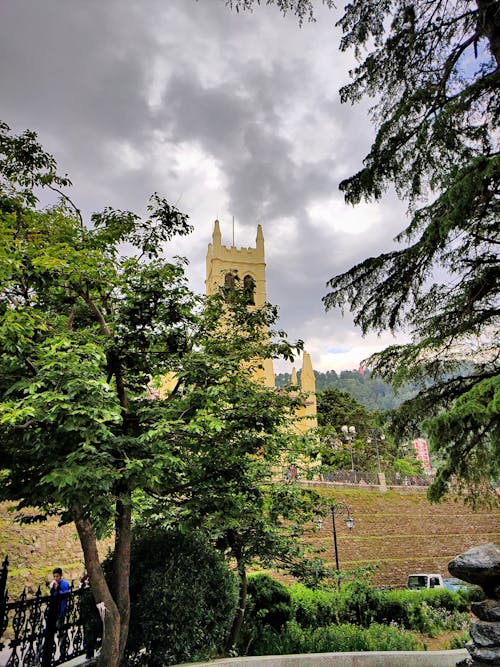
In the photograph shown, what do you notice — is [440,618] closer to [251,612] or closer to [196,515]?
[251,612]

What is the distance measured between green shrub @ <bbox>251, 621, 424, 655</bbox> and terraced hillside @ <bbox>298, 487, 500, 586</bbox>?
14.5 m

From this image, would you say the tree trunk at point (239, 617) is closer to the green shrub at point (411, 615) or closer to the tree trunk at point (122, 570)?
the tree trunk at point (122, 570)

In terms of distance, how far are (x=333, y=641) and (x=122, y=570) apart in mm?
4075

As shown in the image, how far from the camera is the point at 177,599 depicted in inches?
216

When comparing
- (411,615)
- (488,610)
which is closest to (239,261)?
(411,615)

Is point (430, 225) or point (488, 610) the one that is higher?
point (430, 225)

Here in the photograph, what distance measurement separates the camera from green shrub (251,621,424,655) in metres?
6.98

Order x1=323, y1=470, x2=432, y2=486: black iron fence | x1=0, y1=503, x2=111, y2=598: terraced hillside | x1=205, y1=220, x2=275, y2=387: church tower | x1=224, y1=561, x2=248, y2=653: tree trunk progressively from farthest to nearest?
x1=205, y1=220, x2=275, y2=387: church tower, x1=323, y1=470, x2=432, y2=486: black iron fence, x1=0, y1=503, x2=111, y2=598: terraced hillside, x1=224, y1=561, x2=248, y2=653: tree trunk

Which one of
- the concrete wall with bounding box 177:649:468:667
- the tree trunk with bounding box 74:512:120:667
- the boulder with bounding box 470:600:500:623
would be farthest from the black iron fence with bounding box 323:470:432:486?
the tree trunk with bounding box 74:512:120:667

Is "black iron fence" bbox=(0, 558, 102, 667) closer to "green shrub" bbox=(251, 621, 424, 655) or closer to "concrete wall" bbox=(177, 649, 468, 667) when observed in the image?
"concrete wall" bbox=(177, 649, 468, 667)

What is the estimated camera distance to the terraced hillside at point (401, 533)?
2206 cm

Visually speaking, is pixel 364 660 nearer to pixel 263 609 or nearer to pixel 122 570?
pixel 263 609

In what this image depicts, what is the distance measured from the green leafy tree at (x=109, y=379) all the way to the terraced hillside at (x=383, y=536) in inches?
326

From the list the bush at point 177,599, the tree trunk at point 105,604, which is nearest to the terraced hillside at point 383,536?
the bush at point 177,599
